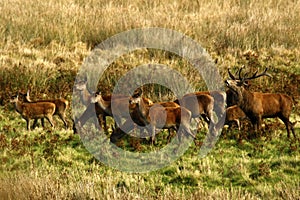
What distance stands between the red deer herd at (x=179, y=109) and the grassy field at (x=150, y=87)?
34 cm

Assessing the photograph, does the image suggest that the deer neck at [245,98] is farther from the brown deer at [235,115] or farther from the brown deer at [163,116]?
the brown deer at [163,116]

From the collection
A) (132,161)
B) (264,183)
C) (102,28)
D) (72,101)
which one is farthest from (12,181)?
(102,28)

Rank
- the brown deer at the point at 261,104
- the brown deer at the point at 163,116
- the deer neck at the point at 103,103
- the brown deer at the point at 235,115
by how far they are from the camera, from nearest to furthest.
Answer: the brown deer at the point at 163,116 < the brown deer at the point at 261,104 < the brown deer at the point at 235,115 < the deer neck at the point at 103,103

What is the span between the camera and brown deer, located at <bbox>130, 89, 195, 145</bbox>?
11.7m

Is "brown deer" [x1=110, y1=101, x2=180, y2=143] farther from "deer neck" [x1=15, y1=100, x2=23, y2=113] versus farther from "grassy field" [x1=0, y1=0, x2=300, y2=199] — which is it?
"deer neck" [x1=15, y1=100, x2=23, y2=113]

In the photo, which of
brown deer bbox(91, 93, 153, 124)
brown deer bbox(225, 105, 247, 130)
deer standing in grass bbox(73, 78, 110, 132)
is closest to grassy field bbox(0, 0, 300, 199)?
brown deer bbox(225, 105, 247, 130)

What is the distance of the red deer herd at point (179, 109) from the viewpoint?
1182 cm

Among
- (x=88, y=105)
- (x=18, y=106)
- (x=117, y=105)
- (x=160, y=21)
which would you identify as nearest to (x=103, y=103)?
(x=117, y=105)

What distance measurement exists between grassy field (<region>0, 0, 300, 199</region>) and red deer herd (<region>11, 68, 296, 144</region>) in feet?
1.11

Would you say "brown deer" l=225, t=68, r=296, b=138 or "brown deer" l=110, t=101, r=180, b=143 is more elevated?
"brown deer" l=225, t=68, r=296, b=138

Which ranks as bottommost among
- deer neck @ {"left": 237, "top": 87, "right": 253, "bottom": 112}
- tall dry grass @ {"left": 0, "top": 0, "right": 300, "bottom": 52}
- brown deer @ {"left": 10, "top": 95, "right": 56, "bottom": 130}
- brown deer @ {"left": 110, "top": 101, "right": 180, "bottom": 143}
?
brown deer @ {"left": 110, "top": 101, "right": 180, "bottom": 143}

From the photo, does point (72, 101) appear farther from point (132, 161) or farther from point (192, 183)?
point (192, 183)

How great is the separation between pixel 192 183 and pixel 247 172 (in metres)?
1.04

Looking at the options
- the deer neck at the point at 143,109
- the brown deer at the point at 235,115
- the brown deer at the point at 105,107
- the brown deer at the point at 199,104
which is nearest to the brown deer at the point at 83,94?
the brown deer at the point at 105,107
